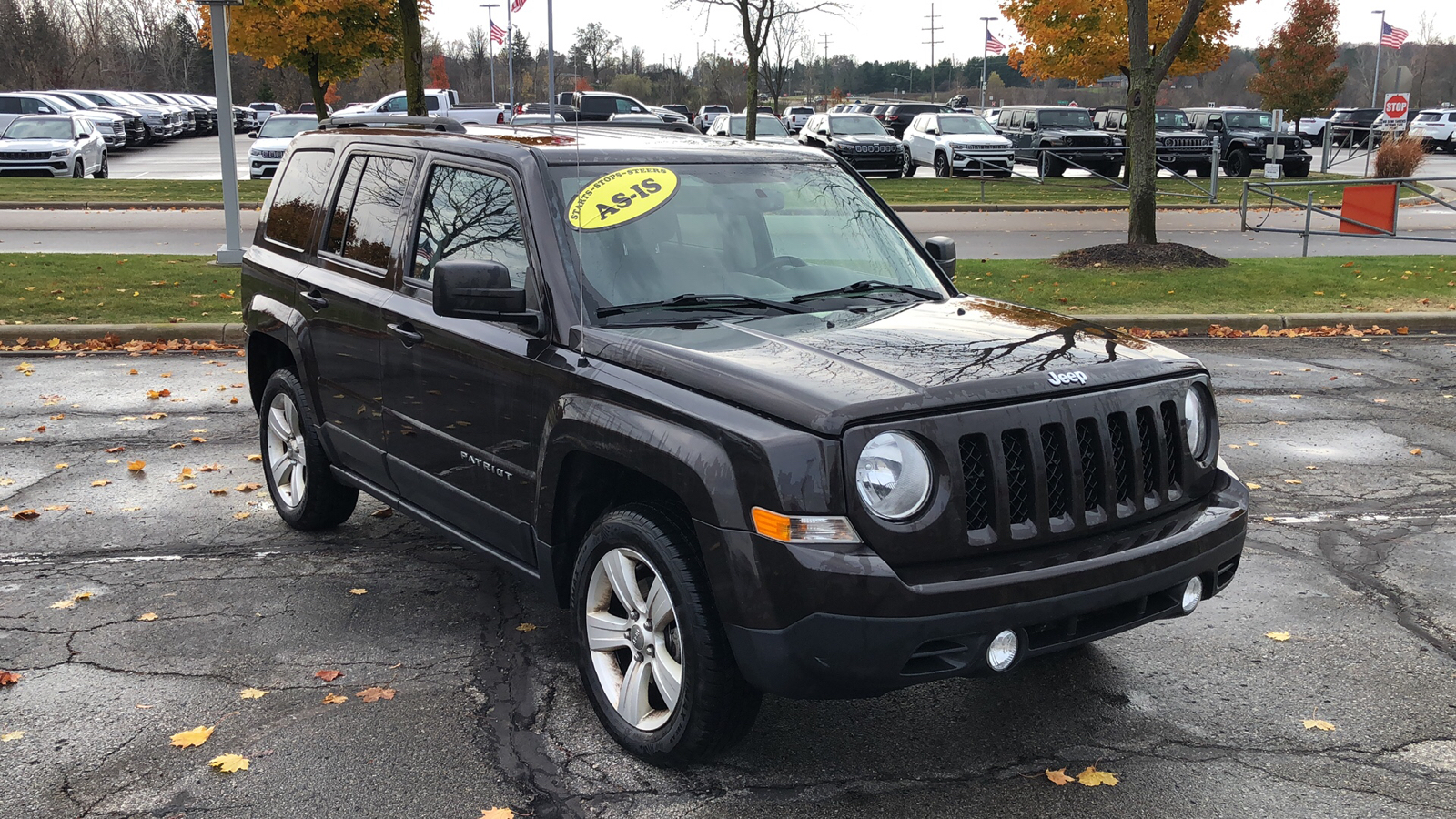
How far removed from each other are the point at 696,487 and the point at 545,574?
1014 millimetres

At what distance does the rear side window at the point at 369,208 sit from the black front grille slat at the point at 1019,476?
2680 mm

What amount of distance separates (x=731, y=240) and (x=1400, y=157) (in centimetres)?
2440

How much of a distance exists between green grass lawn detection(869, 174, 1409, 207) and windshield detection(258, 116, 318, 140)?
45.6 ft

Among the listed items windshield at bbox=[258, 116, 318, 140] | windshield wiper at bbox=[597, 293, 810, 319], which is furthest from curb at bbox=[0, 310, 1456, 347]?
windshield at bbox=[258, 116, 318, 140]

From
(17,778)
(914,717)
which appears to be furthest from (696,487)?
(17,778)

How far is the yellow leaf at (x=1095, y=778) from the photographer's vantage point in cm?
375

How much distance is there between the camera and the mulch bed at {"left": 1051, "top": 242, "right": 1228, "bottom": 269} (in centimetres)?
1512

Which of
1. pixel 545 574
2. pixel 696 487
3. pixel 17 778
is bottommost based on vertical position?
pixel 17 778

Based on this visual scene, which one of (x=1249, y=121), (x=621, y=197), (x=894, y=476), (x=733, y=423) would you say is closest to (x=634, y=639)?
(x=733, y=423)

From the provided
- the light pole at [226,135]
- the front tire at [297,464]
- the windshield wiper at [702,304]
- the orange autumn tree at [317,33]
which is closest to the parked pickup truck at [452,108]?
the orange autumn tree at [317,33]

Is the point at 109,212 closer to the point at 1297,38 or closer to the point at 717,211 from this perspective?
the point at 717,211

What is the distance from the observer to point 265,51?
3450cm

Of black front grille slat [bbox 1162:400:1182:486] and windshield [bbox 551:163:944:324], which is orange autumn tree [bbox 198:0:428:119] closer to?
windshield [bbox 551:163:944:324]

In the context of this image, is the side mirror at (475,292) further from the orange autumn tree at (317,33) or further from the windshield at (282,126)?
the orange autumn tree at (317,33)
